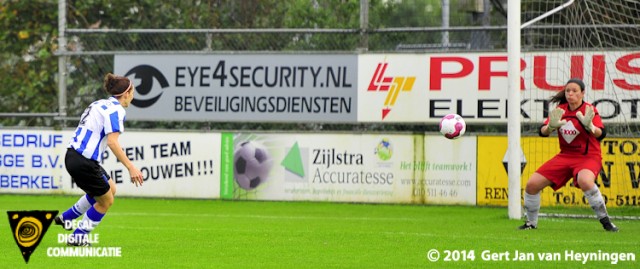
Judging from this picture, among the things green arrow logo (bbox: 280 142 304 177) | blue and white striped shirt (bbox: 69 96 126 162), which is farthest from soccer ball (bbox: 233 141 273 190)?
blue and white striped shirt (bbox: 69 96 126 162)

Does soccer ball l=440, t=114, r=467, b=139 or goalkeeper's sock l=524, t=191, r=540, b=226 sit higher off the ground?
soccer ball l=440, t=114, r=467, b=139

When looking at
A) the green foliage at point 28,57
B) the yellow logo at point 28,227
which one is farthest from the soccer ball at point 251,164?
→ the yellow logo at point 28,227

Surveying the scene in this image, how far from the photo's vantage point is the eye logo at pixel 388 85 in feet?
68.9

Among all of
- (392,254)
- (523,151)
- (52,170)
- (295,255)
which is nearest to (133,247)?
(295,255)

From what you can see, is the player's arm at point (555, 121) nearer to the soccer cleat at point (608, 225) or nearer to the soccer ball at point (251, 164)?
the soccer cleat at point (608, 225)

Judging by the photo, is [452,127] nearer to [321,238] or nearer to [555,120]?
[555,120]

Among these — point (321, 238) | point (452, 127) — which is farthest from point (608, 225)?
point (321, 238)

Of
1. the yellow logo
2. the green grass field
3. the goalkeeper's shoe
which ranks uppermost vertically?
the yellow logo

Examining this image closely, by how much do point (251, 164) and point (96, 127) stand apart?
10.0 m

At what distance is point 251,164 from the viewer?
21.8 metres

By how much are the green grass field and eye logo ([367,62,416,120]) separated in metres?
2.04

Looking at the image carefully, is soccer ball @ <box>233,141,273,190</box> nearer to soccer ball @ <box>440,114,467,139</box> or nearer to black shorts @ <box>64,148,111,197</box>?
soccer ball @ <box>440,114,467,139</box>

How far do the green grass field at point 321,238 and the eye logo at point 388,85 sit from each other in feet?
6.68

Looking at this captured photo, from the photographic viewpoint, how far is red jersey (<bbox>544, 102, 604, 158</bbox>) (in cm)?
1448
